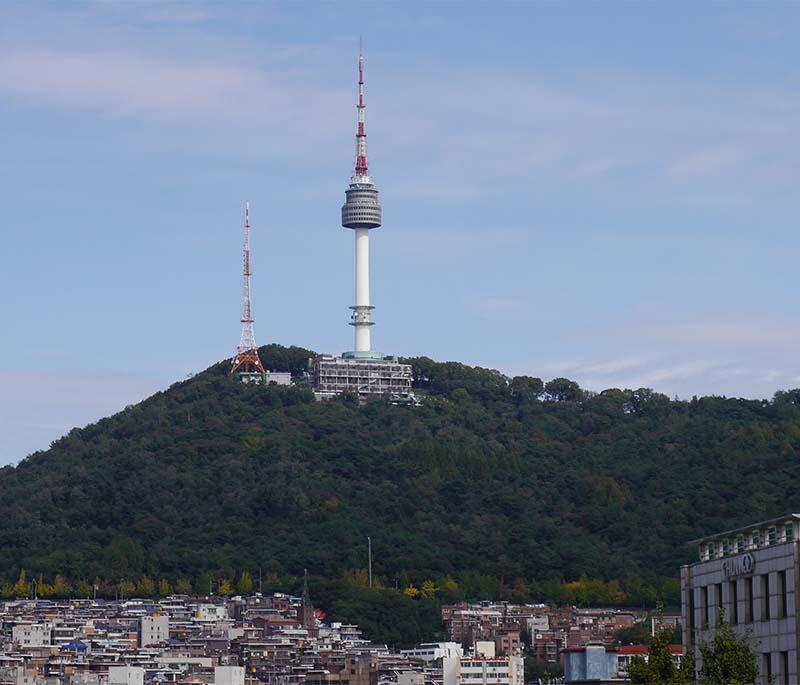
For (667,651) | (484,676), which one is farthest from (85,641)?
(667,651)

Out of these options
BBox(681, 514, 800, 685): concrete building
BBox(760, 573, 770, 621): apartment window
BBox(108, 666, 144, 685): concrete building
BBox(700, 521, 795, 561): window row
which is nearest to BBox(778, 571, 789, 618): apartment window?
BBox(681, 514, 800, 685): concrete building

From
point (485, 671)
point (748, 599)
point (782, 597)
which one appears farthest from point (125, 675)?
point (782, 597)

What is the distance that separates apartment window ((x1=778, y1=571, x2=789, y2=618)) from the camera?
53.7 metres

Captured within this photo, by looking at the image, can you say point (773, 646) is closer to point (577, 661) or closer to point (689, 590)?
point (689, 590)

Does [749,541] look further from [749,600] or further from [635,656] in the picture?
[635,656]

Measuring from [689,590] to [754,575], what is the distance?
6.55 meters

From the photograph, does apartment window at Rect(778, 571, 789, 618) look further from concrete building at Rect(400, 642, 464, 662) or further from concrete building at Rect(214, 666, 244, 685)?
concrete building at Rect(400, 642, 464, 662)

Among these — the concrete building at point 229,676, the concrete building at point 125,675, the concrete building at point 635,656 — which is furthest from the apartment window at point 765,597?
the concrete building at point 125,675

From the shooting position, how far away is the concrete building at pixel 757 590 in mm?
53156

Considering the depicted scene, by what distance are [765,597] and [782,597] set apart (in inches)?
52.6

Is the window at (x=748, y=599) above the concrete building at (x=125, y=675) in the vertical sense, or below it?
above

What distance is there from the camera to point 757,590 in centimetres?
5575

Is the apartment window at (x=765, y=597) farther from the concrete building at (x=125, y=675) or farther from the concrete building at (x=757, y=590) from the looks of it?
the concrete building at (x=125, y=675)

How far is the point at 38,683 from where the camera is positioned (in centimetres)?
17350
